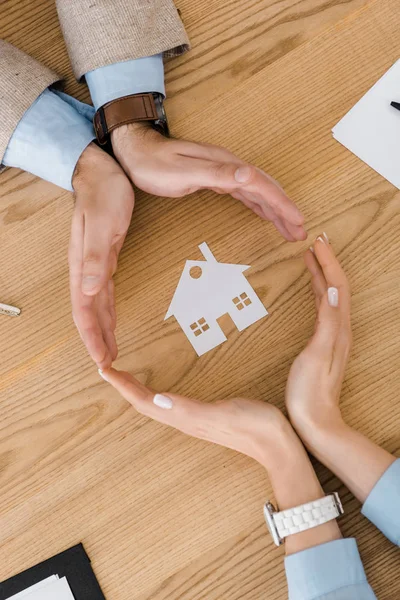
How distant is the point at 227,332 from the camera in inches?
34.5

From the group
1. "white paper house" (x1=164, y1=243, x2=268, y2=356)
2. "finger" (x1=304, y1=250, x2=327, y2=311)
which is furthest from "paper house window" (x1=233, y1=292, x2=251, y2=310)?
"finger" (x1=304, y1=250, x2=327, y2=311)

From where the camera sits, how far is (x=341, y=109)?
2.96 feet

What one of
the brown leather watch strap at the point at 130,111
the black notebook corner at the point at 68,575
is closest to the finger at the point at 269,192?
the brown leather watch strap at the point at 130,111

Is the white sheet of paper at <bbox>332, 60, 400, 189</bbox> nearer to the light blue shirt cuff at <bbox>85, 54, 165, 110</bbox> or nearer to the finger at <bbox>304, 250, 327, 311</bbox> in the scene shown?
the finger at <bbox>304, 250, 327, 311</bbox>

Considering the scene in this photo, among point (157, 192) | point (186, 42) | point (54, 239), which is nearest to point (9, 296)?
point (54, 239)

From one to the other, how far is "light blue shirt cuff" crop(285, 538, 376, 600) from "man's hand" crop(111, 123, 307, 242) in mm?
464

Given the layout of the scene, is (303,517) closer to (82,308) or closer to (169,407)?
(169,407)

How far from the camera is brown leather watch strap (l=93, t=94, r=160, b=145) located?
0.88 meters

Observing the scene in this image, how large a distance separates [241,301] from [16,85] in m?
0.52

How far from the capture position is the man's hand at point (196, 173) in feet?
2.58

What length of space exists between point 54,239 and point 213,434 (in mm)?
425

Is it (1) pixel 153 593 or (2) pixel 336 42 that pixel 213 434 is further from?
(2) pixel 336 42

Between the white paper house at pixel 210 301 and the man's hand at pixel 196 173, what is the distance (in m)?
0.11

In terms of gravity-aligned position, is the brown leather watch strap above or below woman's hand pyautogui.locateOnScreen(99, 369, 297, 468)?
above
